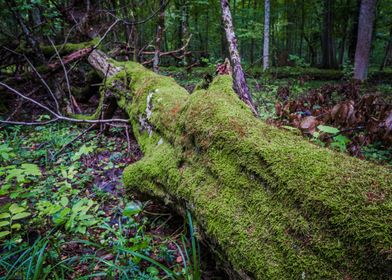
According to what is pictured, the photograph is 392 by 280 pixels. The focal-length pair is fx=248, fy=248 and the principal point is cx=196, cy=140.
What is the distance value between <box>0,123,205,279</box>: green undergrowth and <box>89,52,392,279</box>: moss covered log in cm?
31

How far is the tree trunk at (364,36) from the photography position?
26.9 feet

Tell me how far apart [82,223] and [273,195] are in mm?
1772

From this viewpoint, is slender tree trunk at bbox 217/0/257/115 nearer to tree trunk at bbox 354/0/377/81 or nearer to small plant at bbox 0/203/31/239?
small plant at bbox 0/203/31/239

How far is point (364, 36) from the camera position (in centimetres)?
853

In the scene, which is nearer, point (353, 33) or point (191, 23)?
point (353, 33)

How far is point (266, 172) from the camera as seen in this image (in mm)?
1558

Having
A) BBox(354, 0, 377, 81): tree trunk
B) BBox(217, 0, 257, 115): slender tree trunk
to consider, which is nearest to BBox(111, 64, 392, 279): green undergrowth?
BBox(217, 0, 257, 115): slender tree trunk

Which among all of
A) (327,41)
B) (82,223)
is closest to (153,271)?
(82,223)

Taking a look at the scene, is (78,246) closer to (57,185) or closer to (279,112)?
(57,185)

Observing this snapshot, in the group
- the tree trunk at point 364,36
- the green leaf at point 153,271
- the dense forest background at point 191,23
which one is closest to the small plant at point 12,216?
the green leaf at point 153,271

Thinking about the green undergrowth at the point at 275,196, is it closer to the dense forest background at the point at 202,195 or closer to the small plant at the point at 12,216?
the dense forest background at the point at 202,195

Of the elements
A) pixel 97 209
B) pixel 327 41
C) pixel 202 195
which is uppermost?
Result: pixel 327 41

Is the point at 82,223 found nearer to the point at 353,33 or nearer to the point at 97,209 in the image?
the point at 97,209

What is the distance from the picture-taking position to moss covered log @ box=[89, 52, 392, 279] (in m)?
1.14
